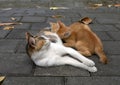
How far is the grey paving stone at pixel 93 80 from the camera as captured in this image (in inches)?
145

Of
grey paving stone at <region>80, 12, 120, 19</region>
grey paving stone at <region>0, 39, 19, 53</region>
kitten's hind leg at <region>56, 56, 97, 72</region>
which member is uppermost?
kitten's hind leg at <region>56, 56, 97, 72</region>

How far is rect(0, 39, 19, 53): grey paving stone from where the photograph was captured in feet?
16.3

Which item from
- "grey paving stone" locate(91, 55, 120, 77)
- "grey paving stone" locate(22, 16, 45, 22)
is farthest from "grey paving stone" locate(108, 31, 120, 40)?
"grey paving stone" locate(22, 16, 45, 22)

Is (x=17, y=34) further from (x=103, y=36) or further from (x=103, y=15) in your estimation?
(x=103, y=15)

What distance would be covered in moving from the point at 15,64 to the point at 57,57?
687 mm

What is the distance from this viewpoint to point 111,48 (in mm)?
5051

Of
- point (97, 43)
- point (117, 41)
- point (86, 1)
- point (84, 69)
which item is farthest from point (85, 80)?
point (86, 1)

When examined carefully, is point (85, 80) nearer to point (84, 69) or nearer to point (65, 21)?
point (84, 69)

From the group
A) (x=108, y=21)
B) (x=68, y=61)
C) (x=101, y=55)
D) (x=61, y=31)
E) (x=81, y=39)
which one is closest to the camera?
(x=68, y=61)

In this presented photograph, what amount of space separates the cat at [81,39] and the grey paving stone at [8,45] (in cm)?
85

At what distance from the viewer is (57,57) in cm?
412

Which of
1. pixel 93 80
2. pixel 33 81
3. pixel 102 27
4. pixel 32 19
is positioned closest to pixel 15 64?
pixel 33 81

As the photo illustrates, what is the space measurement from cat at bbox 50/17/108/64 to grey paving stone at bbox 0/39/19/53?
2.79 feet

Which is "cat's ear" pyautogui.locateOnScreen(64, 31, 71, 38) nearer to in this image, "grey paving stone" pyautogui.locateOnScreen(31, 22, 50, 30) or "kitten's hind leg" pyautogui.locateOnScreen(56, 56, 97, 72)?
"kitten's hind leg" pyautogui.locateOnScreen(56, 56, 97, 72)
